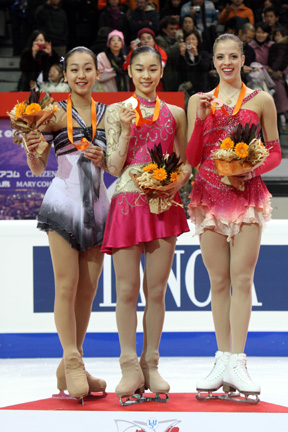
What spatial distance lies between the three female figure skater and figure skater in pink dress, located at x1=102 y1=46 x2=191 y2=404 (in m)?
0.09

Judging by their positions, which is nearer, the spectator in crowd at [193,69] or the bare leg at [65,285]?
the bare leg at [65,285]

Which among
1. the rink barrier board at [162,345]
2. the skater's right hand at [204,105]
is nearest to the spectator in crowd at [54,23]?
the rink barrier board at [162,345]

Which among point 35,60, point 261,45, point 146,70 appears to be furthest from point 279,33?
point 146,70

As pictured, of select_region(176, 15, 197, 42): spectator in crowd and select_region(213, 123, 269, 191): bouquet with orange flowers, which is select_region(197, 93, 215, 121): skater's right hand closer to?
select_region(213, 123, 269, 191): bouquet with orange flowers

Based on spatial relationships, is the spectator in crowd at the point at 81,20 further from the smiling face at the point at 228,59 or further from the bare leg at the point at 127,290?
the bare leg at the point at 127,290

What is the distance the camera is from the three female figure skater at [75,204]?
3520 mm

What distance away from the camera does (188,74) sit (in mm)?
7543

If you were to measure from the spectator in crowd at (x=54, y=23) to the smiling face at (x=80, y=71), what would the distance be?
17.6 feet

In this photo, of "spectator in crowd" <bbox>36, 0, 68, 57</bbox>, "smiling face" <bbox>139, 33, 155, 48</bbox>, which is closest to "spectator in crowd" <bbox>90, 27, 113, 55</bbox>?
"spectator in crowd" <bbox>36, 0, 68, 57</bbox>

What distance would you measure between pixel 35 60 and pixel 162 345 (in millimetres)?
3979

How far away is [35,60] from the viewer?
811 cm

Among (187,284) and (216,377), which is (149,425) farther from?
(187,284)

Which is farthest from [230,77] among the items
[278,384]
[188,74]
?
[188,74]

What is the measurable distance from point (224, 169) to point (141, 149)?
43 cm
